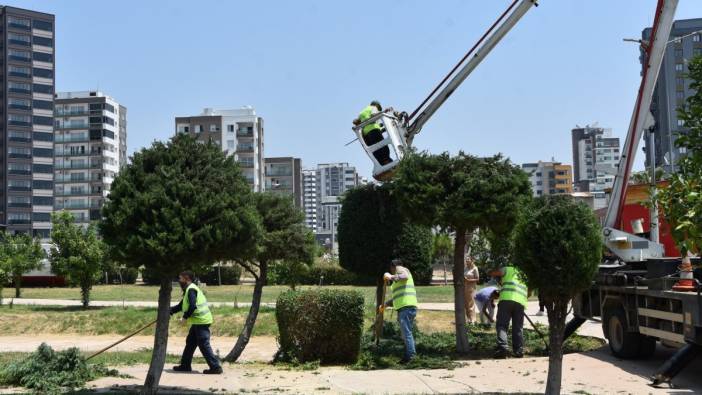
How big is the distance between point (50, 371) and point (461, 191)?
6686 mm

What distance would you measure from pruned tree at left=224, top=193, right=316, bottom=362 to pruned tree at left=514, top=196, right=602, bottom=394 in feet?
20.5

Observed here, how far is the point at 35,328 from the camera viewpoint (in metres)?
23.6

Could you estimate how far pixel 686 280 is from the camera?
1120 centimetres

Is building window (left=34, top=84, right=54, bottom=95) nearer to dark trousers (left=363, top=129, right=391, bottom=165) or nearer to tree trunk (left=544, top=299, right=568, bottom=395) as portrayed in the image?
dark trousers (left=363, top=129, right=391, bottom=165)

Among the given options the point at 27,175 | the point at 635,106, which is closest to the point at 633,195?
the point at 635,106

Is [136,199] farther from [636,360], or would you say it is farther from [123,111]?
[123,111]

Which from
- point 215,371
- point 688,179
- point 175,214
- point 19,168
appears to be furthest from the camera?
point 19,168

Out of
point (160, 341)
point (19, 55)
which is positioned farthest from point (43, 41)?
point (160, 341)

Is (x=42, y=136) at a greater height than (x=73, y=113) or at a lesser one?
lesser

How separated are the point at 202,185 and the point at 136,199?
0.74 m

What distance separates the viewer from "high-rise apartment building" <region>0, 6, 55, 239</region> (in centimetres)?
10644

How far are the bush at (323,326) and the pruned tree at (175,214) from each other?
3527 mm

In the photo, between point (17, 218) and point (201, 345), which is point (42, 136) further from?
point (201, 345)

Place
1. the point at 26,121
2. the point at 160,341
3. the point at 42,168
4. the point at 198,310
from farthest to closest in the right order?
the point at 42,168
the point at 26,121
the point at 198,310
the point at 160,341
